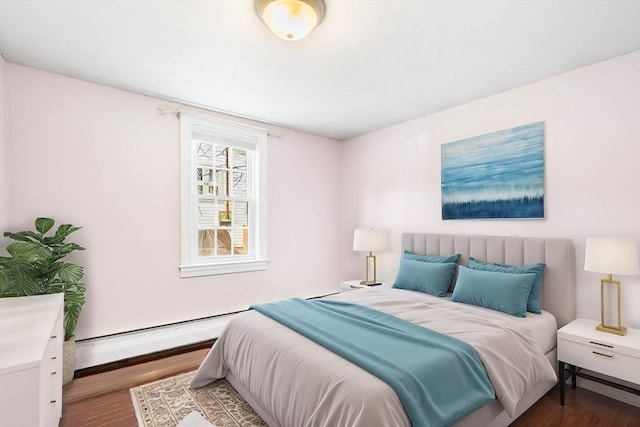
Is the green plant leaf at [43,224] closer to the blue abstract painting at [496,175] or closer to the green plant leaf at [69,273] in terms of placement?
the green plant leaf at [69,273]

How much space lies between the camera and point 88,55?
245 centimetres

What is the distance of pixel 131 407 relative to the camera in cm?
219

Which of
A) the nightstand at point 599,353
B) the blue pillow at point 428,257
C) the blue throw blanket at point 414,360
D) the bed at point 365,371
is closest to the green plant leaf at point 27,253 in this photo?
the bed at point 365,371

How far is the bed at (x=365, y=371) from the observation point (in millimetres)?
1448

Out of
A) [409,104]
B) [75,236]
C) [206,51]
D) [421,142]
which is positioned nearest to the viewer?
[206,51]

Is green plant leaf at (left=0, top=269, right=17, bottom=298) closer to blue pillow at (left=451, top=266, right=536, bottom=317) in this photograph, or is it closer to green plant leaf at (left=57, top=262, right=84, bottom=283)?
green plant leaf at (left=57, top=262, right=84, bottom=283)

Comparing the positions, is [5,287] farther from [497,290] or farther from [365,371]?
[497,290]

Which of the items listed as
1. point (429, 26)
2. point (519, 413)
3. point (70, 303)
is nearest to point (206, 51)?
point (429, 26)

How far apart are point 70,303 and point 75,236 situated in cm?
70

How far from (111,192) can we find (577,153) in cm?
422

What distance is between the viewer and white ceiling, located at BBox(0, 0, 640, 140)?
1.91 metres

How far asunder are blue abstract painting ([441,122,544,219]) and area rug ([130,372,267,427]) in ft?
9.00

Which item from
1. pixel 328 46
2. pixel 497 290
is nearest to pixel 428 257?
pixel 497 290

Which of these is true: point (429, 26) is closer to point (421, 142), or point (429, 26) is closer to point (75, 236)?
point (421, 142)
